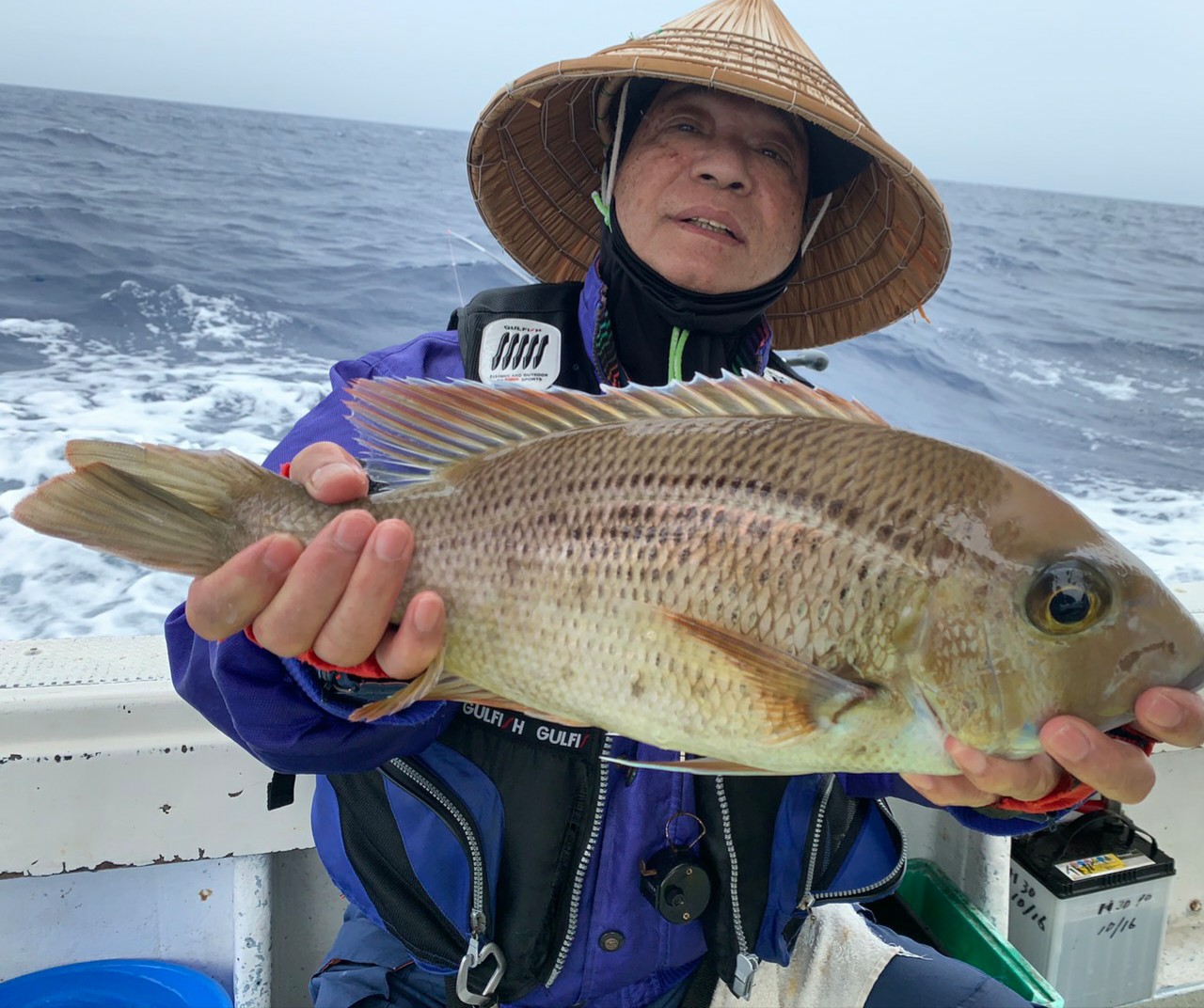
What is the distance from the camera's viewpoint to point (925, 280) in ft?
8.25

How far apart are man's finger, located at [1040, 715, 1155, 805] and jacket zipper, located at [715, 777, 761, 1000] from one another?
78 centimetres

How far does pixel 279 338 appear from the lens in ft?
28.0

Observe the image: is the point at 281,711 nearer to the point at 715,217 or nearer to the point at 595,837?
the point at 595,837

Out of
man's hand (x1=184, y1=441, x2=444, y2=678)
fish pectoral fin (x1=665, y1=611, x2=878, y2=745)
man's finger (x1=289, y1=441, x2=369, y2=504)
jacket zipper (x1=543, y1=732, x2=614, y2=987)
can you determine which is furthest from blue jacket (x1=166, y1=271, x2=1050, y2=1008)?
fish pectoral fin (x1=665, y1=611, x2=878, y2=745)

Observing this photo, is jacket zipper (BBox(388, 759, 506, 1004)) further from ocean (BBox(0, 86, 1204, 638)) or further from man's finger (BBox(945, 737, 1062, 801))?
ocean (BBox(0, 86, 1204, 638))

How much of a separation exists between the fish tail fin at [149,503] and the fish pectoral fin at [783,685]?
2.46ft

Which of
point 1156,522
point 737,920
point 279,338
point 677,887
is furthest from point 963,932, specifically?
point 279,338

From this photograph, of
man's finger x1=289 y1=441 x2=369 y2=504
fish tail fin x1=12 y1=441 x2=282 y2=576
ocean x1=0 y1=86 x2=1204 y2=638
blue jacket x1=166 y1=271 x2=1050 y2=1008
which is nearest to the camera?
fish tail fin x1=12 y1=441 x2=282 y2=576

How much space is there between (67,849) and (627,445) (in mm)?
1954

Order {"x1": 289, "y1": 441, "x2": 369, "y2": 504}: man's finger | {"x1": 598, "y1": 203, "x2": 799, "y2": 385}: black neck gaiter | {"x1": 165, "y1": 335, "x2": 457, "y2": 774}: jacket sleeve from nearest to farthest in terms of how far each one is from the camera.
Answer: {"x1": 289, "y1": 441, "x2": 369, "y2": 504}: man's finger → {"x1": 165, "y1": 335, "x2": 457, "y2": 774}: jacket sleeve → {"x1": 598, "y1": 203, "x2": 799, "y2": 385}: black neck gaiter

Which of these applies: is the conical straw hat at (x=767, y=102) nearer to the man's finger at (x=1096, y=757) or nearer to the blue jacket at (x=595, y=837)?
the blue jacket at (x=595, y=837)

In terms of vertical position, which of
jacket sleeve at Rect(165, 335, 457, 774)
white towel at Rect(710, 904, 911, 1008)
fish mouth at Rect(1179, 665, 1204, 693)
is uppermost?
fish mouth at Rect(1179, 665, 1204, 693)

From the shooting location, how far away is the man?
1324 mm

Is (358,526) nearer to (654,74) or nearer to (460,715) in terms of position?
(460,715)
